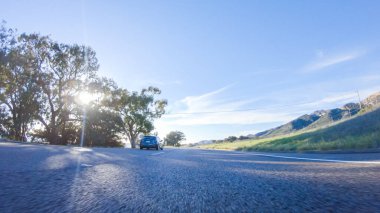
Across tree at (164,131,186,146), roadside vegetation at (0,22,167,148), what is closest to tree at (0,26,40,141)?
roadside vegetation at (0,22,167,148)

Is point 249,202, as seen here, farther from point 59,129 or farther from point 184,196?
point 59,129

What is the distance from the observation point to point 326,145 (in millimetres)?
14102

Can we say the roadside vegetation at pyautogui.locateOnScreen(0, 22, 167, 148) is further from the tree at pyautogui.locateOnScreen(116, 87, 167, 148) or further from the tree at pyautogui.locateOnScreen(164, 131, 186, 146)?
the tree at pyautogui.locateOnScreen(164, 131, 186, 146)

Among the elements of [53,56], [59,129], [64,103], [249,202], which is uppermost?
[53,56]

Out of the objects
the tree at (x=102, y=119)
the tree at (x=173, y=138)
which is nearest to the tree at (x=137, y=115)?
the tree at (x=102, y=119)

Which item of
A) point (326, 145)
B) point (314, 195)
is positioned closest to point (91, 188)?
point (314, 195)

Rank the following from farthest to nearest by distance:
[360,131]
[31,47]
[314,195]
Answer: [31,47] → [360,131] → [314,195]

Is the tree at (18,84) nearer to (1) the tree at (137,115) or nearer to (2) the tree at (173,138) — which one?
(1) the tree at (137,115)

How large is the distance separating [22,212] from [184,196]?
0.95 m

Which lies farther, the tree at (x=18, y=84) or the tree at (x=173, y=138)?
the tree at (x=173, y=138)

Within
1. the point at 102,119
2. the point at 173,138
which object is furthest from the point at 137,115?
the point at 173,138

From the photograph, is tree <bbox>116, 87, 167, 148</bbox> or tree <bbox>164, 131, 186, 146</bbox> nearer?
tree <bbox>116, 87, 167, 148</bbox>

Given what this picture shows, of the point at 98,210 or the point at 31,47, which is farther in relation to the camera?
the point at 31,47

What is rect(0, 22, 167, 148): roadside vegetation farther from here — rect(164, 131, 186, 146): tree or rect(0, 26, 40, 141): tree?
rect(164, 131, 186, 146): tree
